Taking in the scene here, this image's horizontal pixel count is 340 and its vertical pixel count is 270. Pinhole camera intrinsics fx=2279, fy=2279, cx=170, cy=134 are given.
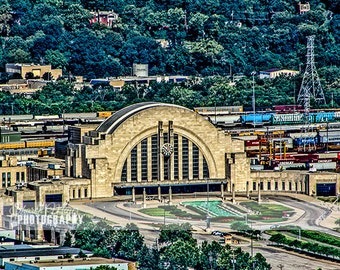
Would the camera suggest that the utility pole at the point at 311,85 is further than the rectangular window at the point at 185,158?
Yes

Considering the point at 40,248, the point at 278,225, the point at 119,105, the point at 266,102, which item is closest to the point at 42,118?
the point at 119,105

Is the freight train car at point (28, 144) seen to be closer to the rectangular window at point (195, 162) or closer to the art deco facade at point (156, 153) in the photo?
the art deco facade at point (156, 153)

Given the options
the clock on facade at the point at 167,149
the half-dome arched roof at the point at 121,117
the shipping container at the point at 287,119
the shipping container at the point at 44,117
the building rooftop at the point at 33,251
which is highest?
the shipping container at the point at 44,117

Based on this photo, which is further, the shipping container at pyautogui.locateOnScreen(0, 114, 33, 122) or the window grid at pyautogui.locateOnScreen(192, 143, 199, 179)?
the shipping container at pyautogui.locateOnScreen(0, 114, 33, 122)

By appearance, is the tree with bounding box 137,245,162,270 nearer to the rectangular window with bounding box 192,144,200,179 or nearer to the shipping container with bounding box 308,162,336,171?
the rectangular window with bounding box 192,144,200,179

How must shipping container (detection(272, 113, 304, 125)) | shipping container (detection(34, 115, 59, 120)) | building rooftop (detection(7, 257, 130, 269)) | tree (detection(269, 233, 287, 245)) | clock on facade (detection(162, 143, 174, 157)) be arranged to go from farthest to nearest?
1. shipping container (detection(34, 115, 59, 120))
2. shipping container (detection(272, 113, 304, 125))
3. clock on facade (detection(162, 143, 174, 157))
4. tree (detection(269, 233, 287, 245))
5. building rooftop (detection(7, 257, 130, 269))

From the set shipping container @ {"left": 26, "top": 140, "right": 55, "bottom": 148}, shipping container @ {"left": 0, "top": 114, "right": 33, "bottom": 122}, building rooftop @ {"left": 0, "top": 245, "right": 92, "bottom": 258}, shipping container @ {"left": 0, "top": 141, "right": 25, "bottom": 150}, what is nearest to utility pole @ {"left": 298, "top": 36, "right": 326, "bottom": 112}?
shipping container @ {"left": 0, "top": 114, "right": 33, "bottom": 122}

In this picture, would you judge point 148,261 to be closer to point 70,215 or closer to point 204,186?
point 70,215

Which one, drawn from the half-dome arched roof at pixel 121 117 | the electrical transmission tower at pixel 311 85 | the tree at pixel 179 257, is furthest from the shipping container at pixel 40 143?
the electrical transmission tower at pixel 311 85
